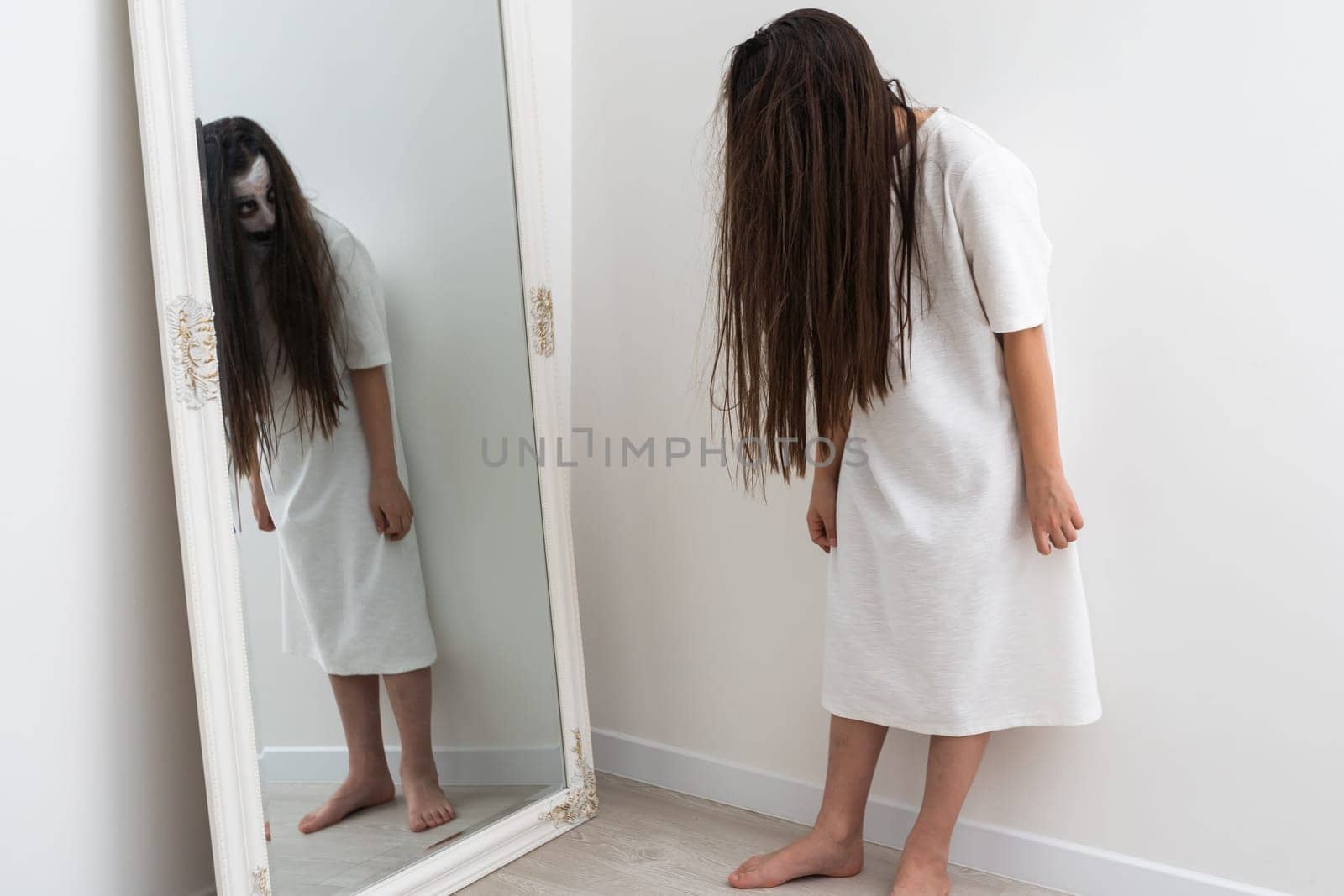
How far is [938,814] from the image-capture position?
5.07 feet

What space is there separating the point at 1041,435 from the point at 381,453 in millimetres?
1015

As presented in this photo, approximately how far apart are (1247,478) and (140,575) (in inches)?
64.8

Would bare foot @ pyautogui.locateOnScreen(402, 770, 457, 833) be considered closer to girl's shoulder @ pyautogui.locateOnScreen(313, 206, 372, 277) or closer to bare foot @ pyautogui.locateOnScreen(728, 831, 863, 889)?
bare foot @ pyautogui.locateOnScreen(728, 831, 863, 889)

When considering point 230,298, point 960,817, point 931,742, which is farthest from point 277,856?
point 960,817

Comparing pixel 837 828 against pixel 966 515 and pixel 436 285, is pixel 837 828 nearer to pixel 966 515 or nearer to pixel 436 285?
pixel 966 515

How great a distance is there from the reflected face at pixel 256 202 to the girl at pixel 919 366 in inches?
26.8

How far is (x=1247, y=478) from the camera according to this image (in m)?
1.45

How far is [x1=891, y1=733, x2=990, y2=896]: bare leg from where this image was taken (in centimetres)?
152

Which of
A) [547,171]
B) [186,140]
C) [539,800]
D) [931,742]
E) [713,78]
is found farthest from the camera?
[547,171]

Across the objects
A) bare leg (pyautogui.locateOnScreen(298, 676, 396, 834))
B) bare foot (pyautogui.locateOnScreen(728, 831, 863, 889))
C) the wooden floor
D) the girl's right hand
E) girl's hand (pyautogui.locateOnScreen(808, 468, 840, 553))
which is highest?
the girl's right hand

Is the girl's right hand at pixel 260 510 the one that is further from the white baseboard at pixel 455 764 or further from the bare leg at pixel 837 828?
the bare leg at pixel 837 828

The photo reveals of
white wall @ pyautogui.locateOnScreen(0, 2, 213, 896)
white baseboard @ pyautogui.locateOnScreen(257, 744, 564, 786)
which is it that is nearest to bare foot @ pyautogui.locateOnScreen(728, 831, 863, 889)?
white baseboard @ pyautogui.locateOnScreen(257, 744, 564, 786)

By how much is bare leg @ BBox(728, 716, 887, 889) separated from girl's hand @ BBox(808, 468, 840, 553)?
305 millimetres

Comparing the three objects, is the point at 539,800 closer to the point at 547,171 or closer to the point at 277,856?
the point at 277,856
